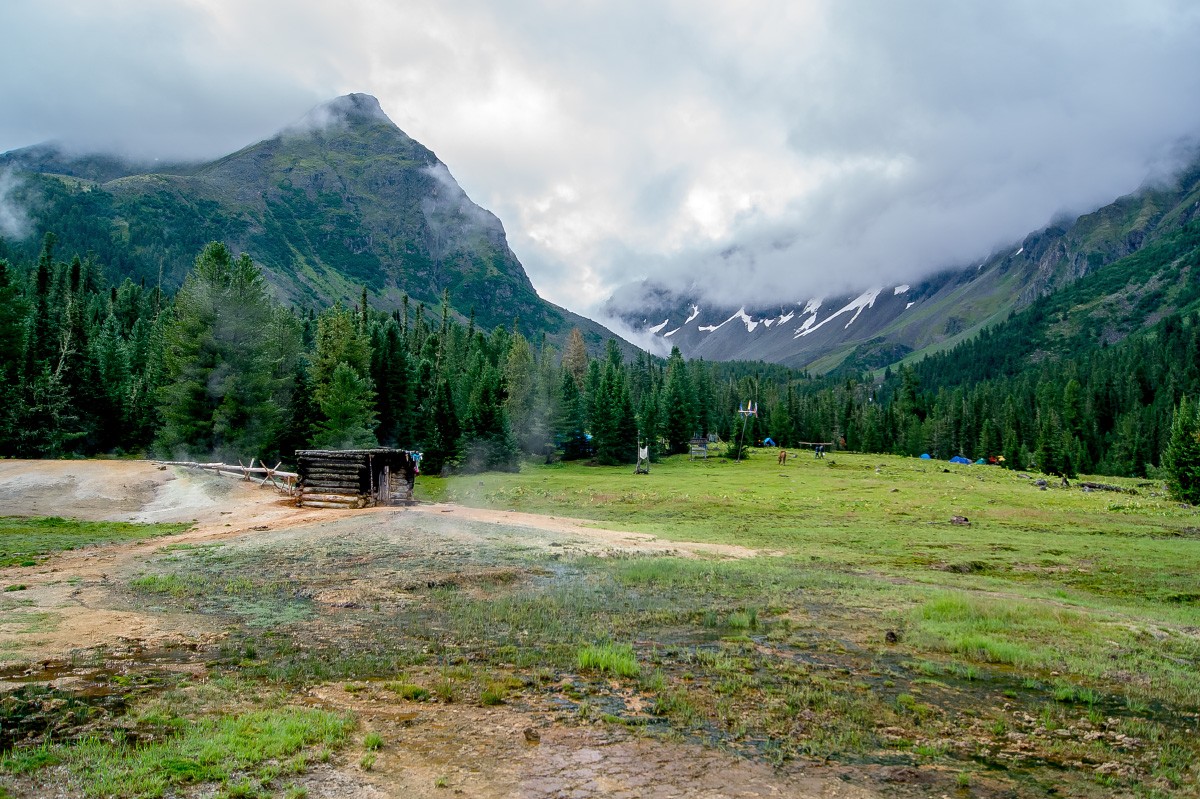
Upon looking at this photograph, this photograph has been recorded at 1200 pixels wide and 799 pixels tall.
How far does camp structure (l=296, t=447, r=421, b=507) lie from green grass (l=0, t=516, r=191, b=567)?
6.77 metres

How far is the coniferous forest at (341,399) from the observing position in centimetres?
4962

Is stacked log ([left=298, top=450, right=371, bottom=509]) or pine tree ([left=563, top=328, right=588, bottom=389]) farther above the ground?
pine tree ([left=563, top=328, right=588, bottom=389])

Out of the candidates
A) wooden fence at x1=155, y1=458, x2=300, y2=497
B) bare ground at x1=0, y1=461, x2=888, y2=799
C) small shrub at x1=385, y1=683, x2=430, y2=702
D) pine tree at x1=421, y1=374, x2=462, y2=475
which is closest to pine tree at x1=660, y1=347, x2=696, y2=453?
pine tree at x1=421, y1=374, x2=462, y2=475

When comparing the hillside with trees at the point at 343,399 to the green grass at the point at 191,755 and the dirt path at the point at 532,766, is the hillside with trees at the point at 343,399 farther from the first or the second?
the dirt path at the point at 532,766

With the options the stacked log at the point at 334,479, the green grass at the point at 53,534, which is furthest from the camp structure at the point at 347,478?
Result: the green grass at the point at 53,534

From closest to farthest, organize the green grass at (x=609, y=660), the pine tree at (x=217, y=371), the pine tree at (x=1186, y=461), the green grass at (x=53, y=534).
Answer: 1. the green grass at (x=609, y=660)
2. the green grass at (x=53, y=534)
3. the pine tree at (x=217, y=371)
4. the pine tree at (x=1186, y=461)

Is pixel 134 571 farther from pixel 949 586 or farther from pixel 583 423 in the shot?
pixel 583 423

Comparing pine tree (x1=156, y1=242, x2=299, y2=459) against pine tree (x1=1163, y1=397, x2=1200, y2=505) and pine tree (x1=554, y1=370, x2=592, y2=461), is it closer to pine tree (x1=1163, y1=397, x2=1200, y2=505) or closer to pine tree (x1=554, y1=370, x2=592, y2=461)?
pine tree (x1=554, y1=370, x2=592, y2=461)

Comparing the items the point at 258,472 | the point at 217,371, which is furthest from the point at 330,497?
the point at 217,371

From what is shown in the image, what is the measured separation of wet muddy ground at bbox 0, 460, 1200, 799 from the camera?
8461mm

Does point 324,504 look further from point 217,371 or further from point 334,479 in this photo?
point 217,371

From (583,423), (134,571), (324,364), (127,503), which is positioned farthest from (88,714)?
(583,423)

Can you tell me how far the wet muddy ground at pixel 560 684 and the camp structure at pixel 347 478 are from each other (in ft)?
47.7

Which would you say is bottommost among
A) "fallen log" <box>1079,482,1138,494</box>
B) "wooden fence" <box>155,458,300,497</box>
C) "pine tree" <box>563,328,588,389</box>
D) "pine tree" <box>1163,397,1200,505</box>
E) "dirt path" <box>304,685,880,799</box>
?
"dirt path" <box>304,685,880,799</box>
